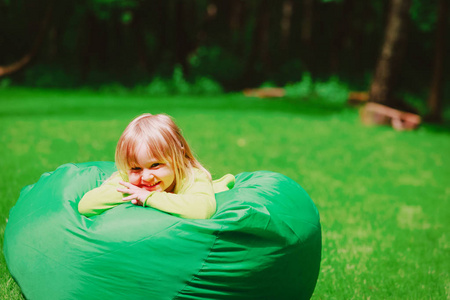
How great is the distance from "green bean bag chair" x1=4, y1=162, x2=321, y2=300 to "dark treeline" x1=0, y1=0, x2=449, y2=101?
19219 mm

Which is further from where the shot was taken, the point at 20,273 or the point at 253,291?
the point at 20,273

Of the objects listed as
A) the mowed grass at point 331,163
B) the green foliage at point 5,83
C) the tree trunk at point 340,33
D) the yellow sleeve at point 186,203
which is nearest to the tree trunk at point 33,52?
the green foliage at point 5,83

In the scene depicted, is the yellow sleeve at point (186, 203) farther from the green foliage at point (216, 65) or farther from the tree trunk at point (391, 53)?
the green foliage at point (216, 65)

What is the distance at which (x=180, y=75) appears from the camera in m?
23.1

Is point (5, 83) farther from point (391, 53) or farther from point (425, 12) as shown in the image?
point (425, 12)

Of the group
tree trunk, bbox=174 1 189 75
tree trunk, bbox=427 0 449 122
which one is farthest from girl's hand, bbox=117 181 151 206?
tree trunk, bbox=174 1 189 75

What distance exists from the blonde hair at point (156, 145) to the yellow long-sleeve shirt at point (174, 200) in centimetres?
9

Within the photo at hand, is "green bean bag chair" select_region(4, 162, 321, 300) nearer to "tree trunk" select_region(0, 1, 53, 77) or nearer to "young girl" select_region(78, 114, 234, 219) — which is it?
"young girl" select_region(78, 114, 234, 219)

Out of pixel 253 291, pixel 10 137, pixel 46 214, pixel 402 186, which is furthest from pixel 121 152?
pixel 10 137

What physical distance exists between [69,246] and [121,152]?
0.65m

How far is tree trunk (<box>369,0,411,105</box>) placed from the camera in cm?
1334

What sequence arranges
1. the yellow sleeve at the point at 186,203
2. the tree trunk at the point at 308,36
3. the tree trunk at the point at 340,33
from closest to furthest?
the yellow sleeve at the point at 186,203 → the tree trunk at the point at 340,33 → the tree trunk at the point at 308,36

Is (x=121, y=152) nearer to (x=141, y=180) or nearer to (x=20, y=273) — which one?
(x=141, y=180)

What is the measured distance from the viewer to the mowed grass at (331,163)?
13.7 ft
